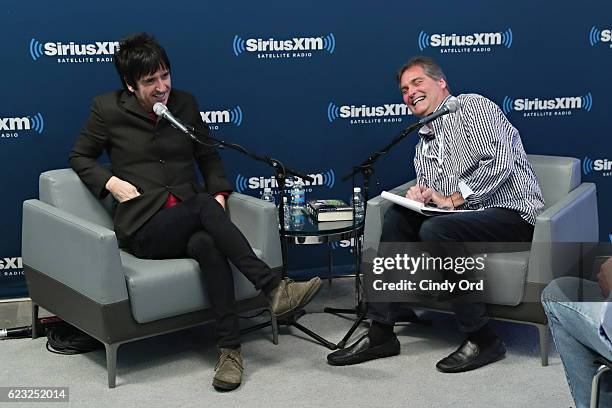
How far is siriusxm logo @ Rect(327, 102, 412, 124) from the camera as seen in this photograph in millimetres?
4855

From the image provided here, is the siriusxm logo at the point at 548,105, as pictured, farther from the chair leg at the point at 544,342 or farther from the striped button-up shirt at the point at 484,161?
the chair leg at the point at 544,342

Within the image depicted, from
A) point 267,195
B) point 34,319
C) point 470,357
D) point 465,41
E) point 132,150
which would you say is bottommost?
point 470,357

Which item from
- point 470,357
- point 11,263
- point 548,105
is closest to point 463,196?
point 470,357

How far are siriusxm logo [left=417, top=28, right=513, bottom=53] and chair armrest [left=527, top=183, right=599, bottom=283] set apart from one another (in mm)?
1193

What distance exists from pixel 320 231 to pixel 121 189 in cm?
89

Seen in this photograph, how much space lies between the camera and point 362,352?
151 inches

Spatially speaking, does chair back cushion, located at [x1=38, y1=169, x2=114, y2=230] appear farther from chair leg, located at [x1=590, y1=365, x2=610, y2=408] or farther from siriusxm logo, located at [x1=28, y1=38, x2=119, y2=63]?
chair leg, located at [x1=590, y1=365, x2=610, y2=408]

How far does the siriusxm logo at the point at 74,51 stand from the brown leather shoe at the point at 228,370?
1674mm

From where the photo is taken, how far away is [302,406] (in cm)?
343

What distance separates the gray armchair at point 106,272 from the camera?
3.58 meters

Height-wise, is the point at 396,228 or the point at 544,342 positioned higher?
the point at 396,228

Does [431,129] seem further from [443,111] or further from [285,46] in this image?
[285,46]

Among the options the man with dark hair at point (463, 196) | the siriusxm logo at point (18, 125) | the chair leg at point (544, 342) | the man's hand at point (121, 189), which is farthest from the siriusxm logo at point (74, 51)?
the chair leg at point (544, 342)

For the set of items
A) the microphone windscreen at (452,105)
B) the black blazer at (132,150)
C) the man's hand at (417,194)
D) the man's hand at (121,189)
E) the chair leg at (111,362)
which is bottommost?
the chair leg at (111,362)
